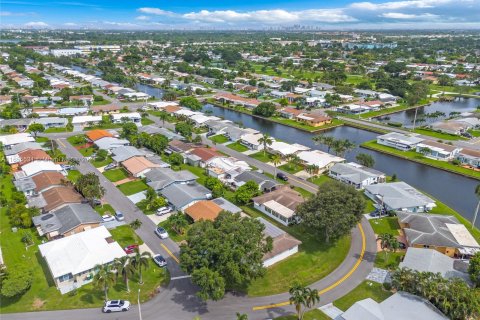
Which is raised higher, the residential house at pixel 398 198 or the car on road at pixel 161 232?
the residential house at pixel 398 198

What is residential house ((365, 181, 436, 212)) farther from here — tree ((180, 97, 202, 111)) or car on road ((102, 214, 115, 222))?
tree ((180, 97, 202, 111))

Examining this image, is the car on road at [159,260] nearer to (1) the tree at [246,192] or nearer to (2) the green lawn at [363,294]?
(1) the tree at [246,192]

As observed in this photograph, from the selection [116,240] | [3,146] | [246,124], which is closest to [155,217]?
[116,240]

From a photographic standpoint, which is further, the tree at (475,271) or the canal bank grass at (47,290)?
the tree at (475,271)

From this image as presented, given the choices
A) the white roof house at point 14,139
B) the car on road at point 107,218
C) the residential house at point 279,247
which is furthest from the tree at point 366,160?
the white roof house at point 14,139

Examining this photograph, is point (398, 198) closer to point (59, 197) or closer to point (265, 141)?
point (265, 141)

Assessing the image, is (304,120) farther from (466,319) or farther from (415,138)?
(466,319)
